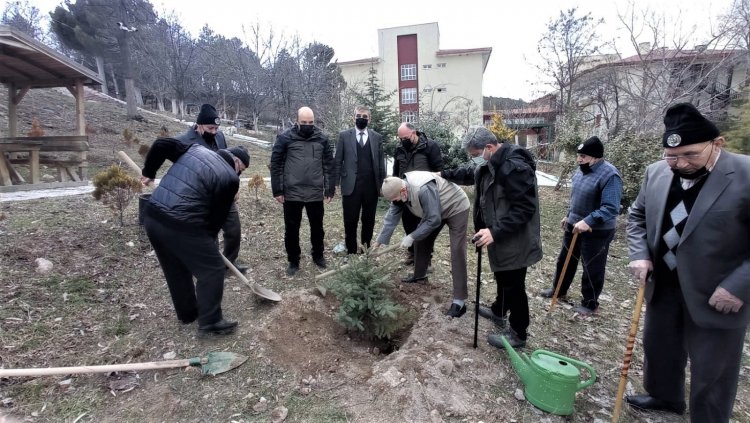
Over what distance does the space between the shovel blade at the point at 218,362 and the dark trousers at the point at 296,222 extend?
1.76m

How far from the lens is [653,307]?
8.30 feet

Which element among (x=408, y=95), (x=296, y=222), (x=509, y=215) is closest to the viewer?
(x=509, y=215)

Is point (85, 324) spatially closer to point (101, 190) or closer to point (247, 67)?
point (101, 190)

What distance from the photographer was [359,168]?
16.0ft

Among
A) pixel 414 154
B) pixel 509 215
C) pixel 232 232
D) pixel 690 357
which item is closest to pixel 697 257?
pixel 690 357

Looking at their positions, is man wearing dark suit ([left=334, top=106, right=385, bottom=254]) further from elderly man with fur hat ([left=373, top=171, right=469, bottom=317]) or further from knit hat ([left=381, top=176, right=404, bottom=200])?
knit hat ([left=381, top=176, right=404, bottom=200])

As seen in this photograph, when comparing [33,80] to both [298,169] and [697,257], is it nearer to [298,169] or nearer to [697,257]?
[298,169]

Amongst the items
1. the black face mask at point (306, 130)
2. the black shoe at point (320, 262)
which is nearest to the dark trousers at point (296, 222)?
the black shoe at point (320, 262)

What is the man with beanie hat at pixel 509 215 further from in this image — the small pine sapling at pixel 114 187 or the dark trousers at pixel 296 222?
the small pine sapling at pixel 114 187

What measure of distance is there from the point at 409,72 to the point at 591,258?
1496 inches

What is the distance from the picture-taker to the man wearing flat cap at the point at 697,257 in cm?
200

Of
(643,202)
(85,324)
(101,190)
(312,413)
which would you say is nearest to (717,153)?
(643,202)

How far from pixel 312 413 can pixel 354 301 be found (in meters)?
0.97

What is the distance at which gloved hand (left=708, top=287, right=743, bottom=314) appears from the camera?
197 centimetres
